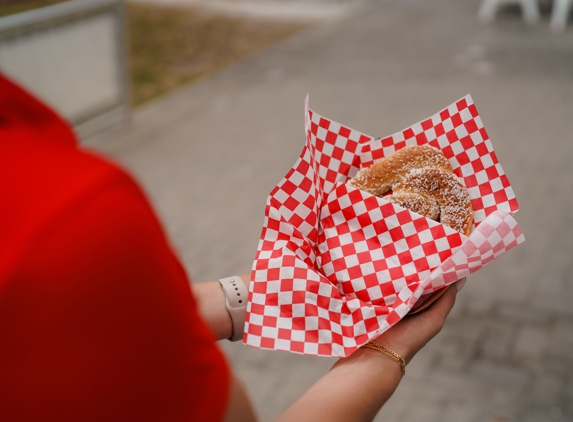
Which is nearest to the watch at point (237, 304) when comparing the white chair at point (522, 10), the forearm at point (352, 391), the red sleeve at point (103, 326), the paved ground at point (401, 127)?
the forearm at point (352, 391)

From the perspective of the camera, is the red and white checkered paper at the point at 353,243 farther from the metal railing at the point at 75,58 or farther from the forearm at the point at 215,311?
the metal railing at the point at 75,58

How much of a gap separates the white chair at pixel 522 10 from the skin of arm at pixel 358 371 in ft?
35.2

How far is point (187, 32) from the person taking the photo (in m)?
11.9

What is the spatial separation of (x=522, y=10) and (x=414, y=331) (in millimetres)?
11445

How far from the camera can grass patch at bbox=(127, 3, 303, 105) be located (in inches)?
375

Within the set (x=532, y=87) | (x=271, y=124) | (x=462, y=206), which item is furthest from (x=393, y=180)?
(x=532, y=87)

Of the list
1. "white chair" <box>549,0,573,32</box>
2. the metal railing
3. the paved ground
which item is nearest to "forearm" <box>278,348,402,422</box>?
the paved ground

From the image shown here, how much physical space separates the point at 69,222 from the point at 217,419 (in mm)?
385

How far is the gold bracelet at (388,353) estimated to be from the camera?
1601mm

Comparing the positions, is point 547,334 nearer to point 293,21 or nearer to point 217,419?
point 217,419

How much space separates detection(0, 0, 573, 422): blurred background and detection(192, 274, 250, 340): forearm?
0.94 metres

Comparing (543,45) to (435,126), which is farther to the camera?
(543,45)

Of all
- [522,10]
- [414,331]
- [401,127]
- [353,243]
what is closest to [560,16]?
[522,10]

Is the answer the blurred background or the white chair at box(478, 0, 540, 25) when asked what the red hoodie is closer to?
the blurred background
